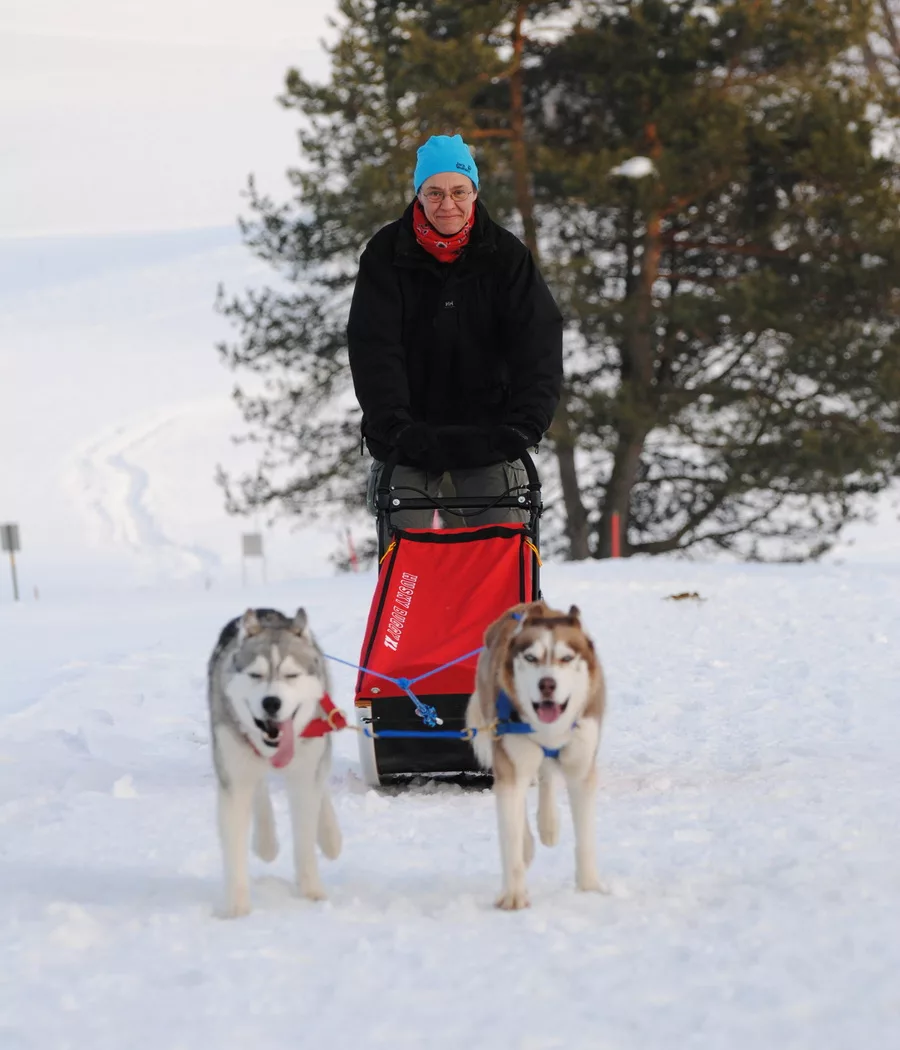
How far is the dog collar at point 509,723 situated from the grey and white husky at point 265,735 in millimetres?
436

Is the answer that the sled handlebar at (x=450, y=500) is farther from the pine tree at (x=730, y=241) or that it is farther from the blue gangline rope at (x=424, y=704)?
the pine tree at (x=730, y=241)

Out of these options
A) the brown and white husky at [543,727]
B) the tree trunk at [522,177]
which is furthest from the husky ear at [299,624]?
the tree trunk at [522,177]

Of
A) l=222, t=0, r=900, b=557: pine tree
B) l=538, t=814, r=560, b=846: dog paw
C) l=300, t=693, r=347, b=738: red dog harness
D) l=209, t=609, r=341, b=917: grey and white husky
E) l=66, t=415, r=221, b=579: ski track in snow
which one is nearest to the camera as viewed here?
l=209, t=609, r=341, b=917: grey and white husky

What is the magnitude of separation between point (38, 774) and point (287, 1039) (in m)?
2.93

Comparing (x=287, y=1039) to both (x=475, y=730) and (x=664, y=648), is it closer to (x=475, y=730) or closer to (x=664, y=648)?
(x=475, y=730)

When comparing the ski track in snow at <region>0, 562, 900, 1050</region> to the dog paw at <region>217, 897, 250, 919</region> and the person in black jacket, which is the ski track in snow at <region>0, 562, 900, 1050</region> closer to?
the dog paw at <region>217, 897, 250, 919</region>

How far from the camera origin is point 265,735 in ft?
10.1

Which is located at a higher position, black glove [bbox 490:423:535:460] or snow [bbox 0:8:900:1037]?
black glove [bbox 490:423:535:460]

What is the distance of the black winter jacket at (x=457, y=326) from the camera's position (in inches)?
181

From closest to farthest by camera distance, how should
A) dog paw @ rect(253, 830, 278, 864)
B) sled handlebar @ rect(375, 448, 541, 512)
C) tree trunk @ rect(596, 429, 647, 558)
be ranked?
1. dog paw @ rect(253, 830, 278, 864)
2. sled handlebar @ rect(375, 448, 541, 512)
3. tree trunk @ rect(596, 429, 647, 558)

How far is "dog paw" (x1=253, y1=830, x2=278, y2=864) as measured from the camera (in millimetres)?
3520

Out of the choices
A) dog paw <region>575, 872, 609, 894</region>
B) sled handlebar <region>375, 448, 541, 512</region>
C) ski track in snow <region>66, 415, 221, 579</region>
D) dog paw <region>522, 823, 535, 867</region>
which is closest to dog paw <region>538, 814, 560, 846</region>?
dog paw <region>522, 823, 535, 867</region>

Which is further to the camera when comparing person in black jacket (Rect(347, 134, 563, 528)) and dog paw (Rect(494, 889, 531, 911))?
person in black jacket (Rect(347, 134, 563, 528))

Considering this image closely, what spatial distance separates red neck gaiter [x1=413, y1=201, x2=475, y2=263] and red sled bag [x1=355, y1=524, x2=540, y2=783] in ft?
3.16
